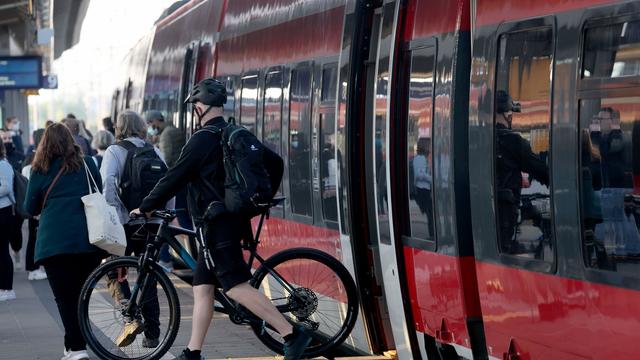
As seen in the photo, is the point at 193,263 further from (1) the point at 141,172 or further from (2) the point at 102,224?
(1) the point at 141,172

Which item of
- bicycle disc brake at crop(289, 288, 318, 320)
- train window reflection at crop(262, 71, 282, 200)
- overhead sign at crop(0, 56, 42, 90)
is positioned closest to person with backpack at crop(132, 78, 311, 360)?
bicycle disc brake at crop(289, 288, 318, 320)

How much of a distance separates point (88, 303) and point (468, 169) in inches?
133

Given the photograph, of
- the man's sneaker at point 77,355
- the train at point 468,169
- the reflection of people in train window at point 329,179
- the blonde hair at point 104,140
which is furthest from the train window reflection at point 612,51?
the blonde hair at point 104,140

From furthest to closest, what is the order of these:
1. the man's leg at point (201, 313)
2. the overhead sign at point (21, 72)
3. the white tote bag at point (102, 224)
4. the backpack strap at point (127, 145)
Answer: the overhead sign at point (21, 72), the backpack strap at point (127, 145), the white tote bag at point (102, 224), the man's leg at point (201, 313)

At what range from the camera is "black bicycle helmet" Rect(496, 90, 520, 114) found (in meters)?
6.68

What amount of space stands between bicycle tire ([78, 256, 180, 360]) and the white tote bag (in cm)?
20

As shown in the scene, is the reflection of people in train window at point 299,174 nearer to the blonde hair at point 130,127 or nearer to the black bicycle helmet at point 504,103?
the blonde hair at point 130,127

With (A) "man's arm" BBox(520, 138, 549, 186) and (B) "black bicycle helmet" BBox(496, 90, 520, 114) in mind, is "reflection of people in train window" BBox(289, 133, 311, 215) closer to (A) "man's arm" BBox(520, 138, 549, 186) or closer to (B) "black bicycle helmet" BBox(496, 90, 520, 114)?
(B) "black bicycle helmet" BBox(496, 90, 520, 114)

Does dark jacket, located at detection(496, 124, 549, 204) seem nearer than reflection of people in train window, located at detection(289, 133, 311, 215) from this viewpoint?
Yes

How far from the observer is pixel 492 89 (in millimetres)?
6883

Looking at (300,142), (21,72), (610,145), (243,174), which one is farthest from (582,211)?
(21,72)

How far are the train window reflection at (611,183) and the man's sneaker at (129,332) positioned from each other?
13.8 feet

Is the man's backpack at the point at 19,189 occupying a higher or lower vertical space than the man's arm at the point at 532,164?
lower

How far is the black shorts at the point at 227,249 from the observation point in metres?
8.35
